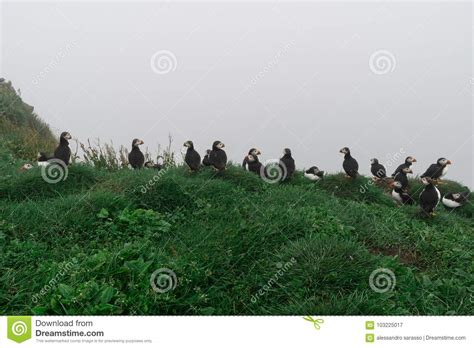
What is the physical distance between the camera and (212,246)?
521 centimetres

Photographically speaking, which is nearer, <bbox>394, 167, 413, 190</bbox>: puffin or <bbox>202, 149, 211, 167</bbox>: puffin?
<bbox>202, 149, 211, 167</bbox>: puffin

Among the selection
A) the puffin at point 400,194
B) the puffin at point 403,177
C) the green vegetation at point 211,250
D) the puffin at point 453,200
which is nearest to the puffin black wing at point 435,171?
the puffin at point 453,200

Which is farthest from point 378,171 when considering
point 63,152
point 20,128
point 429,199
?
point 20,128

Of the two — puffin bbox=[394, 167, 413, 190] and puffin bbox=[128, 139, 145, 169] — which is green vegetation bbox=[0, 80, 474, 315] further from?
puffin bbox=[394, 167, 413, 190]

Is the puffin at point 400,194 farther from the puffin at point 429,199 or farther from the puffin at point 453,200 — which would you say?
the puffin at point 429,199

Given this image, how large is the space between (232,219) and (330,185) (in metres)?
3.68

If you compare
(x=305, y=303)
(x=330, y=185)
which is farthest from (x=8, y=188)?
(x=330, y=185)

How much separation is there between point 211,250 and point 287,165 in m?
4.53

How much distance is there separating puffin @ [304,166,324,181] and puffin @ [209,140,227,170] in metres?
2.06

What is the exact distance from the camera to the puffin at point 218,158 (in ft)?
27.7

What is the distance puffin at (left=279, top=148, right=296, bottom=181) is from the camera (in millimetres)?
9148

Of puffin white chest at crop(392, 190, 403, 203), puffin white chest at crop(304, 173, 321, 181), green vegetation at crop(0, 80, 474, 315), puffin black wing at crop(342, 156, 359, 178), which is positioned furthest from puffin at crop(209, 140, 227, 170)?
puffin white chest at crop(392, 190, 403, 203)

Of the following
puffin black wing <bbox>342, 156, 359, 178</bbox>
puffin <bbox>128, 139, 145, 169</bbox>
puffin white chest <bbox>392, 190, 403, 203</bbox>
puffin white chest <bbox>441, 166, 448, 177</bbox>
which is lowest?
puffin <bbox>128, 139, 145, 169</bbox>

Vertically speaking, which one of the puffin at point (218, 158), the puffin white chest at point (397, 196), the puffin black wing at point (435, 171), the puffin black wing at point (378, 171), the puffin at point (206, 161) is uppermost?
the puffin black wing at point (435, 171)
